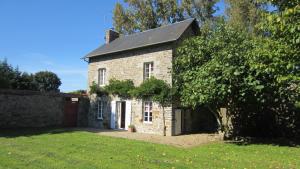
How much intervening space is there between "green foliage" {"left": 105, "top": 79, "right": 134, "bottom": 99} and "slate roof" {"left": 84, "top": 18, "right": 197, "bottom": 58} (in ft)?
6.80

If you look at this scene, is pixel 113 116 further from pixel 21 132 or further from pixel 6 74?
pixel 6 74

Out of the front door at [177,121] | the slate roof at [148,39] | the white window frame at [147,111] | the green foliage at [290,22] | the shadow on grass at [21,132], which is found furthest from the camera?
the white window frame at [147,111]

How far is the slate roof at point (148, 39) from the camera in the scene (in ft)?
56.2

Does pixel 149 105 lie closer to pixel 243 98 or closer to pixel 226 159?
pixel 243 98

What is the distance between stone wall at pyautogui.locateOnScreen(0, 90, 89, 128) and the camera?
61.1ft

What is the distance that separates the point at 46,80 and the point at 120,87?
87.1ft

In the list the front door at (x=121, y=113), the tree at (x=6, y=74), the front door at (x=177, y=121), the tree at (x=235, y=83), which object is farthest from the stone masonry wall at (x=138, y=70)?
the tree at (x=6, y=74)

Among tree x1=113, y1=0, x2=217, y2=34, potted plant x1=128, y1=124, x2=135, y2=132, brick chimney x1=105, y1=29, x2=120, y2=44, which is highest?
tree x1=113, y1=0, x2=217, y2=34

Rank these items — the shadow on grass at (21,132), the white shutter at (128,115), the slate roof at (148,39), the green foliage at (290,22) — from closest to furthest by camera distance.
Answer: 1. the green foliage at (290,22)
2. the shadow on grass at (21,132)
3. the slate roof at (148,39)
4. the white shutter at (128,115)

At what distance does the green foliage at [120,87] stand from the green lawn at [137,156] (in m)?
6.75

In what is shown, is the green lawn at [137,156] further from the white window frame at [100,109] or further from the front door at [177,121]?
the white window frame at [100,109]

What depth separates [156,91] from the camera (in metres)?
16.6

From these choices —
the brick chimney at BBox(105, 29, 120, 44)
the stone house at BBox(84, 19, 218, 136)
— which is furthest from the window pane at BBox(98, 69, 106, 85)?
the brick chimney at BBox(105, 29, 120, 44)

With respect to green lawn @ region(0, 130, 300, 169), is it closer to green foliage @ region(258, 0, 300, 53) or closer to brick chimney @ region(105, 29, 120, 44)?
green foliage @ region(258, 0, 300, 53)
